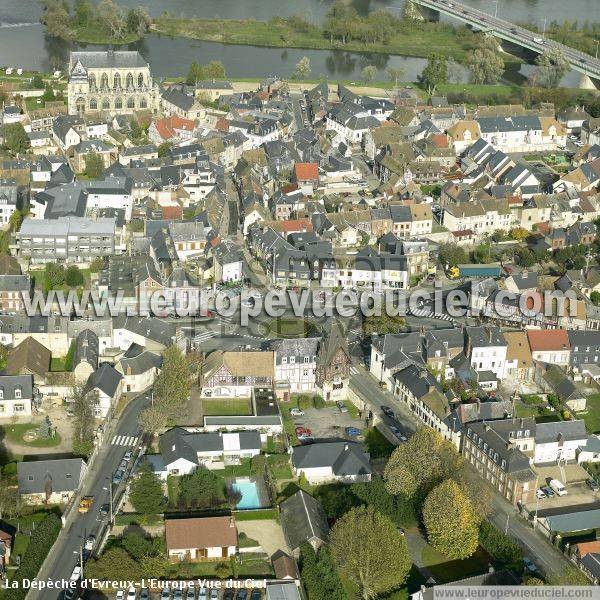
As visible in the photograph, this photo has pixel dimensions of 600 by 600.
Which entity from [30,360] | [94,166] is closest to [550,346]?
[30,360]

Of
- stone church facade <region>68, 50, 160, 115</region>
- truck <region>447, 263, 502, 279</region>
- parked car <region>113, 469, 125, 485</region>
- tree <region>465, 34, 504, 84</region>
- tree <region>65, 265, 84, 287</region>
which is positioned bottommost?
parked car <region>113, 469, 125, 485</region>

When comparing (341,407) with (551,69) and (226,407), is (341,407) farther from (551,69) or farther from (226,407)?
(551,69)

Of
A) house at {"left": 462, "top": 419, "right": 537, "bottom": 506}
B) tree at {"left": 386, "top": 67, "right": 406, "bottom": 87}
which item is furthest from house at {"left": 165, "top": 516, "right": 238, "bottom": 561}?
tree at {"left": 386, "top": 67, "right": 406, "bottom": 87}

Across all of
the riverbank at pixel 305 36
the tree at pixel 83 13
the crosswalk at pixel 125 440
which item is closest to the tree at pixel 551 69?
the riverbank at pixel 305 36

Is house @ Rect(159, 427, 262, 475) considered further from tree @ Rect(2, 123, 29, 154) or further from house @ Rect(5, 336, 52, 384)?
tree @ Rect(2, 123, 29, 154)

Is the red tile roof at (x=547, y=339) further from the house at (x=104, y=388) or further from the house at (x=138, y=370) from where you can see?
the house at (x=104, y=388)

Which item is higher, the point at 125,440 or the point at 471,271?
the point at 471,271
